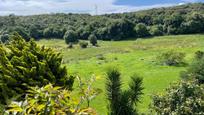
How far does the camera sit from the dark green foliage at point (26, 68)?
23703 mm

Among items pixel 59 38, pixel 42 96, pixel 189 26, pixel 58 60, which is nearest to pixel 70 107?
pixel 42 96

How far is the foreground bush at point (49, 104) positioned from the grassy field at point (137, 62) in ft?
108

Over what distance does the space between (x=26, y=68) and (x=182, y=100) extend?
8.93 metres

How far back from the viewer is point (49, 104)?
5.12 metres

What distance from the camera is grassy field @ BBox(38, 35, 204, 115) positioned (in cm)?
5084

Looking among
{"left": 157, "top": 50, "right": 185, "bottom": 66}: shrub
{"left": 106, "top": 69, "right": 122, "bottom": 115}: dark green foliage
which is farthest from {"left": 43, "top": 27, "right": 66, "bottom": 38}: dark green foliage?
{"left": 106, "top": 69, "right": 122, "bottom": 115}: dark green foliage

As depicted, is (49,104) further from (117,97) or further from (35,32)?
(35,32)

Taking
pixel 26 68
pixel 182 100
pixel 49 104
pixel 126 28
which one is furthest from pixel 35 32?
pixel 49 104

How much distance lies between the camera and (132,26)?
12069 cm

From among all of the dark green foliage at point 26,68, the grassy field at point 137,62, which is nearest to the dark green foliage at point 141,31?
the grassy field at point 137,62

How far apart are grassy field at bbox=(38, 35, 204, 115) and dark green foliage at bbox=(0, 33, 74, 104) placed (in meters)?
12.9

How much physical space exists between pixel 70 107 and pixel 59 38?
121834 millimetres

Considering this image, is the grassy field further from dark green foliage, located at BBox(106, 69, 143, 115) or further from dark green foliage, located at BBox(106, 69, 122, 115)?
dark green foliage, located at BBox(106, 69, 122, 115)

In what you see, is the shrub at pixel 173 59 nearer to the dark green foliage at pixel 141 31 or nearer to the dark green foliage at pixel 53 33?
the dark green foliage at pixel 141 31
